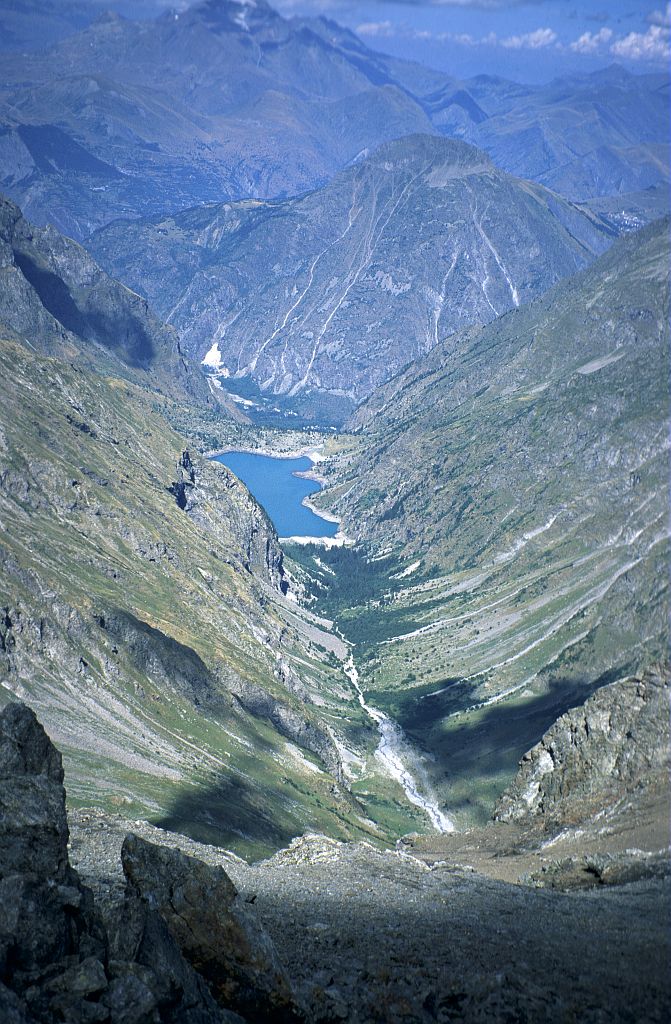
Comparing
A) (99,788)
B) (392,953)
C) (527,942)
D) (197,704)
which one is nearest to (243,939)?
(392,953)

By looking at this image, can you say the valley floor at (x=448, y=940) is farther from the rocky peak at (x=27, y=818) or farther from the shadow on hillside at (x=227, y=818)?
the shadow on hillside at (x=227, y=818)

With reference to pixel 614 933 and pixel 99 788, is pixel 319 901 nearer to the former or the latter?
pixel 614 933

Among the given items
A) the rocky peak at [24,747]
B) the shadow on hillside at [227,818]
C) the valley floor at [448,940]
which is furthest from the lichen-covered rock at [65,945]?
the shadow on hillside at [227,818]

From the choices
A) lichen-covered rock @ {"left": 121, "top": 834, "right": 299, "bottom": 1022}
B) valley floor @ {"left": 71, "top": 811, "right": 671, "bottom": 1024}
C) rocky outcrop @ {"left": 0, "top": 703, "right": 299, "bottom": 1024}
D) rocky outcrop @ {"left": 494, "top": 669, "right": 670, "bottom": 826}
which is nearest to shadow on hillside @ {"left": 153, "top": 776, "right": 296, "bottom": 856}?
rocky outcrop @ {"left": 494, "top": 669, "right": 670, "bottom": 826}

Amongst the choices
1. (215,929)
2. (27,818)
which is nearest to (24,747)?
(27,818)

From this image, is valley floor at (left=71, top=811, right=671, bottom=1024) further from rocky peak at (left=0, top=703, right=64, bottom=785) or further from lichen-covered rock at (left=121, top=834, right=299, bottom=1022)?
rocky peak at (left=0, top=703, right=64, bottom=785)

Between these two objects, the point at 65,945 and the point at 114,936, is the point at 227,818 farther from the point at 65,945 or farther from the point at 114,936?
the point at 65,945
